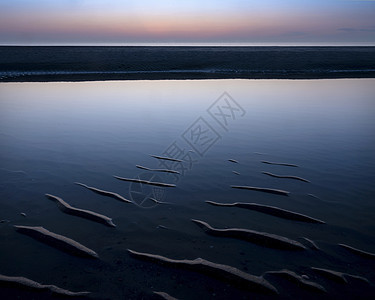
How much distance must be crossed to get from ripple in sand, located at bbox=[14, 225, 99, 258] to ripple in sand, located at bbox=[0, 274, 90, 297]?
1.94ft

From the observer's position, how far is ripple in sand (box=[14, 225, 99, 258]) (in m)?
4.00

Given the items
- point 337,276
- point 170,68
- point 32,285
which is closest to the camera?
point 32,285

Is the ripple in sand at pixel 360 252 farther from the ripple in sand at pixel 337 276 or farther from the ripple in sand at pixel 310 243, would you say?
Result: the ripple in sand at pixel 337 276

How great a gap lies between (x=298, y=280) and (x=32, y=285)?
279 cm

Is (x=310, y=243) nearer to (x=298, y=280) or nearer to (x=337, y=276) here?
(x=337, y=276)

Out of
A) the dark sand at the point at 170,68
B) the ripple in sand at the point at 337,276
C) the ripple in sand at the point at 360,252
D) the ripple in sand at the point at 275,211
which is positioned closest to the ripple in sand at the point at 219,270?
the ripple in sand at the point at 337,276

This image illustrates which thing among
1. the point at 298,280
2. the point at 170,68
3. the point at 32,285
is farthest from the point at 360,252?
the point at 170,68

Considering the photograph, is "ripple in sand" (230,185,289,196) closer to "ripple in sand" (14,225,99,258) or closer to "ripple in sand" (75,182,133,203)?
"ripple in sand" (75,182,133,203)

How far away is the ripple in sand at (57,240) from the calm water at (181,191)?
0.33 ft

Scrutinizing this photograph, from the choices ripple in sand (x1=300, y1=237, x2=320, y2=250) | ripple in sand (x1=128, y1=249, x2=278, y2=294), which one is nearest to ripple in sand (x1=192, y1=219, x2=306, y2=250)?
ripple in sand (x1=300, y1=237, x2=320, y2=250)

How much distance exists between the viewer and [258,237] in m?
4.33

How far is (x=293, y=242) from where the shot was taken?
4215 millimetres

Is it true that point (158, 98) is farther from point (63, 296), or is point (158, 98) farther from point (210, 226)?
point (63, 296)

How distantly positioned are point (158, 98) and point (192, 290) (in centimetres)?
1496
